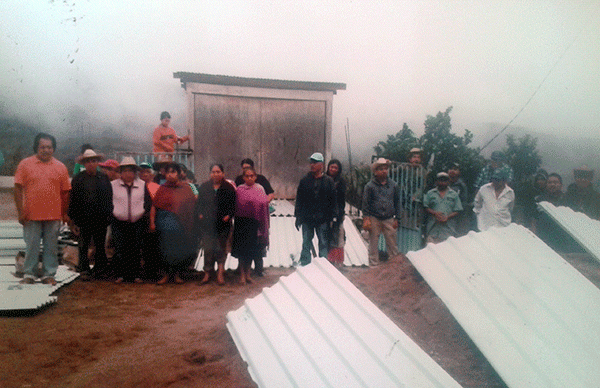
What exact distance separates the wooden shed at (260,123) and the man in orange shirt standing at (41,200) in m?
3.53

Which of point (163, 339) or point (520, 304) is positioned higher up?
point (520, 304)

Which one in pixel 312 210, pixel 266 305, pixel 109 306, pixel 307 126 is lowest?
pixel 109 306

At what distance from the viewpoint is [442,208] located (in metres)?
5.13

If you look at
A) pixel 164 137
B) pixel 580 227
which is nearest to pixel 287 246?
pixel 164 137

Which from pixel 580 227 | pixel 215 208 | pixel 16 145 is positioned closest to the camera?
pixel 580 227

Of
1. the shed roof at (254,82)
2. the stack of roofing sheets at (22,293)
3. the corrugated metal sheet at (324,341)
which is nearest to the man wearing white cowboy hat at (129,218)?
the stack of roofing sheets at (22,293)

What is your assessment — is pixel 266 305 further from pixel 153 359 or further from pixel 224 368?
pixel 153 359

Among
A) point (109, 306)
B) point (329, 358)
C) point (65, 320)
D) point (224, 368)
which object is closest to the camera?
point (329, 358)

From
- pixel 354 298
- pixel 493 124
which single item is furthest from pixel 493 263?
pixel 493 124

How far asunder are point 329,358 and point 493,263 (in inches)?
52.2

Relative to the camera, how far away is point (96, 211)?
4.40m

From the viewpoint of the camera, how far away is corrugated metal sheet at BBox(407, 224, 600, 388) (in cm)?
192

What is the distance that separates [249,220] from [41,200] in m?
2.00

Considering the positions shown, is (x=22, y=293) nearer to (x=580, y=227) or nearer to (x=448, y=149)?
(x=580, y=227)
